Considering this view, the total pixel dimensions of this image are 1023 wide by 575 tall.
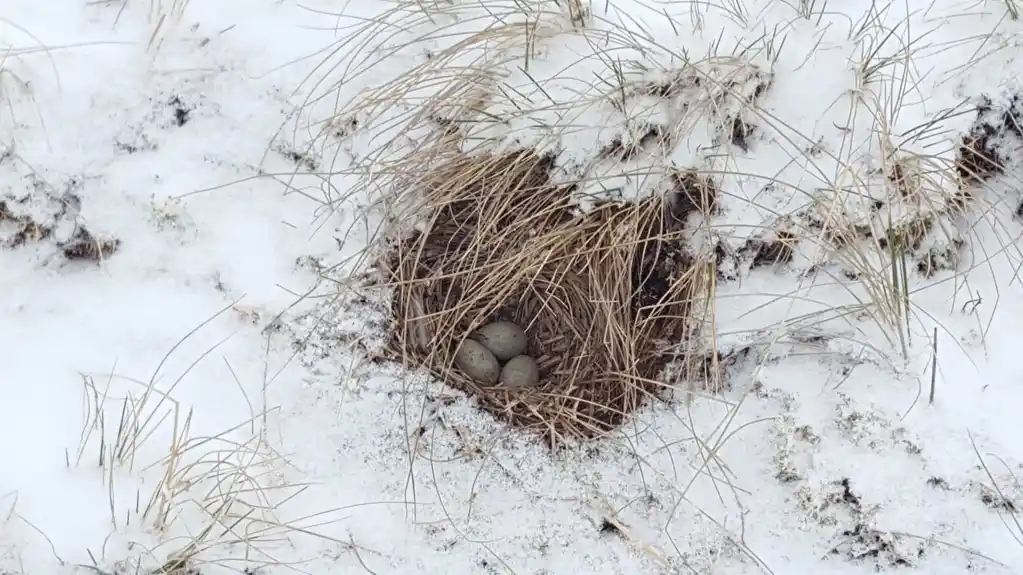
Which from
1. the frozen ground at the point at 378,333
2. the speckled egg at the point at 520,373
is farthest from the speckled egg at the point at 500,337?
the frozen ground at the point at 378,333

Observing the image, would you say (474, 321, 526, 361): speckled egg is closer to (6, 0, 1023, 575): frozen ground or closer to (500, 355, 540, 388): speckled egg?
(500, 355, 540, 388): speckled egg

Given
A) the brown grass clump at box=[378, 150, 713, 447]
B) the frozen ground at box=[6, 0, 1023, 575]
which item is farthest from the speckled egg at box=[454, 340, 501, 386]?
the frozen ground at box=[6, 0, 1023, 575]

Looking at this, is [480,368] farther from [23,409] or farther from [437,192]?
[23,409]

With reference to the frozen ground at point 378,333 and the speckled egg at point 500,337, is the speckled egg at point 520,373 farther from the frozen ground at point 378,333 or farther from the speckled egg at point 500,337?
the frozen ground at point 378,333

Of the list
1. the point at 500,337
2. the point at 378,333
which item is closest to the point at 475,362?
the point at 500,337

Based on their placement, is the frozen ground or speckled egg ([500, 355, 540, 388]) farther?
speckled egg ([500, 355, 540, 388])

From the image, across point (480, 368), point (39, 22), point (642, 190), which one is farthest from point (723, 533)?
point (39, 22)
